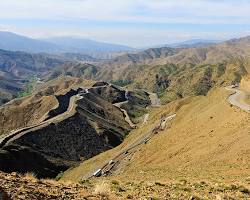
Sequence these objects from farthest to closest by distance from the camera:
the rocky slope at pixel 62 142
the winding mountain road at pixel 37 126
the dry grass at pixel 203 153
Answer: the winding mountain road at pixel 37 126, the rocky slope at pixel 62 142, the dry grass at pixel 203 153

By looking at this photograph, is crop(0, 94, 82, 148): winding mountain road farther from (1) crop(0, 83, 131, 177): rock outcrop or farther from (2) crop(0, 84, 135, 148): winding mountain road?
(1) crop(0, 83, 131, 177): rock outcrop

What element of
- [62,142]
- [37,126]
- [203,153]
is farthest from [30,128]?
Answer: [203,153]

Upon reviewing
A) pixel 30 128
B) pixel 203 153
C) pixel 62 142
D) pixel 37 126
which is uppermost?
pixel 203 153

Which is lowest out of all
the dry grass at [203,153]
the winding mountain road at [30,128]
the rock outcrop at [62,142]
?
the rock outcrop at [62,142]

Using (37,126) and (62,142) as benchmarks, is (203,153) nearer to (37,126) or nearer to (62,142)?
(62,142)

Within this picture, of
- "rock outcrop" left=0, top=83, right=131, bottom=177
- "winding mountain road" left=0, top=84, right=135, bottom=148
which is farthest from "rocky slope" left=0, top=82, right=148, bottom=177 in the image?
"winding mountain road" left=0, top=84, right=135, bottom=148

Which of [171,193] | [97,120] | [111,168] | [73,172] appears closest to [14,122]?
[97,120]

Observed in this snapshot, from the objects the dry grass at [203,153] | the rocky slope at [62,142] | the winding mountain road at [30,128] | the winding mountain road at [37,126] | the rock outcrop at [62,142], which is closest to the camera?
the dry grass at [203,153]

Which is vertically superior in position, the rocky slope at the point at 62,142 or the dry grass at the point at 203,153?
the dry grass at the point at 203,153

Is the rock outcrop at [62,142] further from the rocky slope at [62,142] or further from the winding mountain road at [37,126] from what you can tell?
the winding mountain road at [37,126]

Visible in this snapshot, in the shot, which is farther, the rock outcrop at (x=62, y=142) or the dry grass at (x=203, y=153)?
the rock outcrop at (x=62, y=142)

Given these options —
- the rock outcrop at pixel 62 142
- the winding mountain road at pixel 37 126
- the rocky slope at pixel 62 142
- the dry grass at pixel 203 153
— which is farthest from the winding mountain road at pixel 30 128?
the dry grass at pixel 203 153

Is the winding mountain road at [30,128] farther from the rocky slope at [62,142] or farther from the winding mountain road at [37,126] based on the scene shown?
the rocky slope at [62,142]

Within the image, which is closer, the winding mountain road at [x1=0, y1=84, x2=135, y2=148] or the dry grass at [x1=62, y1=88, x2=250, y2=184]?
the dry grass at [x1=62, y1=88, x2=250, y2=184]
